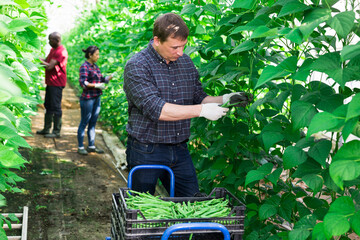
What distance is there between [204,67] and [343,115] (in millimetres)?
1743

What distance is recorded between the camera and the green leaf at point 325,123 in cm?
137

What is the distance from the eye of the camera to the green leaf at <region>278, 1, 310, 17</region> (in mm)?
1694

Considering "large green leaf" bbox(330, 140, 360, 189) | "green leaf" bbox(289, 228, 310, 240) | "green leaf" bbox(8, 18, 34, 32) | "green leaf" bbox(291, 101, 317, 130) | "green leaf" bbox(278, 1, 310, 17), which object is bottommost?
"green leaf" bbox(289, 228, 310, 240)

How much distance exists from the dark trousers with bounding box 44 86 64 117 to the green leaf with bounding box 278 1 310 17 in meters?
6.60

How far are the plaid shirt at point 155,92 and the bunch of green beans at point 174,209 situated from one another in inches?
24.7

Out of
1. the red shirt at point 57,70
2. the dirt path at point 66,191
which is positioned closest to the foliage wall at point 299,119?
the dirt path at point 66,191

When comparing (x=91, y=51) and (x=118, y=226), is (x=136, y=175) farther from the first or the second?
(x=91, y=51)

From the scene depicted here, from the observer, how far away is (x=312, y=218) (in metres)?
1.94

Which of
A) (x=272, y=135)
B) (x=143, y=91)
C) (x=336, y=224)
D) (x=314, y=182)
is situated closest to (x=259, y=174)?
(x=272, y=135)

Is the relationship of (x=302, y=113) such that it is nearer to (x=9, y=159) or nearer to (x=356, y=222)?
(x=356, y=222)

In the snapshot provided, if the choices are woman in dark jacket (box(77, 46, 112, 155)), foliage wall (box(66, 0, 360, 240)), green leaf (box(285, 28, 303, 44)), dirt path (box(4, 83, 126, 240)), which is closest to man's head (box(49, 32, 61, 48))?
woman in dark jacket (box(77, 46, 112, 155))

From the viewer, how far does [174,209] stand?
7.42 feet

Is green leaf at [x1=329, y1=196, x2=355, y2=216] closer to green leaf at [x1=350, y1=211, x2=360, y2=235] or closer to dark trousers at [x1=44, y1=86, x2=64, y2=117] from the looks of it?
green leaf at [x1=350, y1=211, x2=360, y2=235]

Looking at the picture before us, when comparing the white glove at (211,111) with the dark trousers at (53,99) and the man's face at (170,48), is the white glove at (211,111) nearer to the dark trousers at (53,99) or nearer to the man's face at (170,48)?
the man's face at (170,48)
